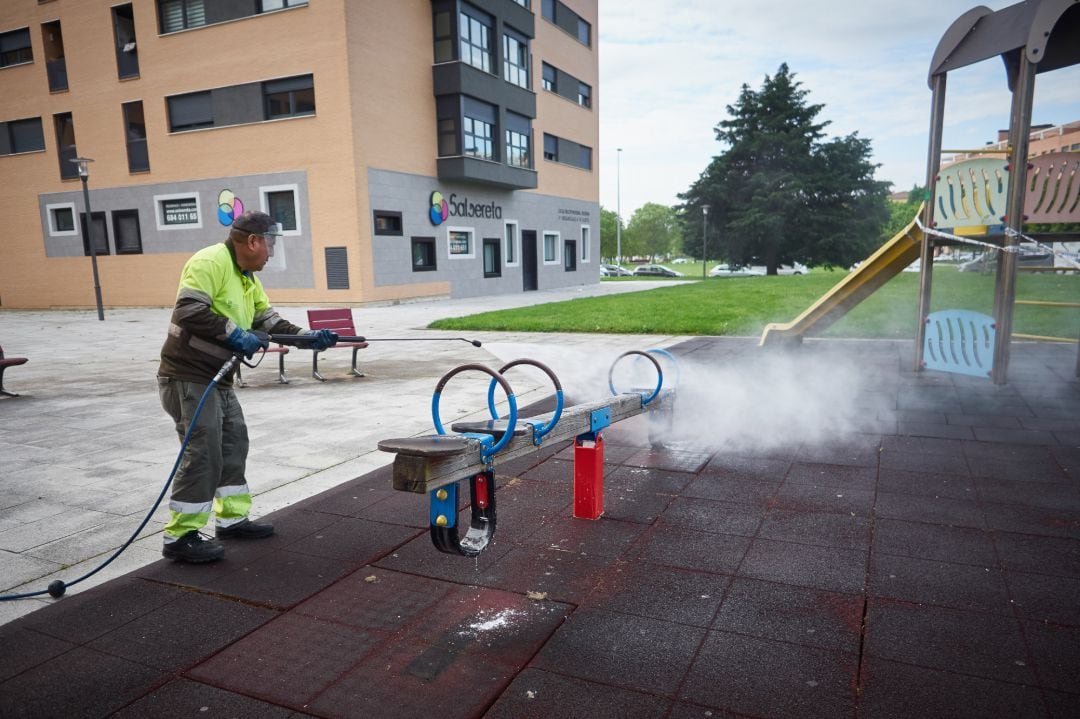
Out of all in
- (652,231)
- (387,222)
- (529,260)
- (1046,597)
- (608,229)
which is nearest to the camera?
(1046,597)

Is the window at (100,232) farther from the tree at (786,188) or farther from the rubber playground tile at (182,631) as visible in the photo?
the tree at (786,188)

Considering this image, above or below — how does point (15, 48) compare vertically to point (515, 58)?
above

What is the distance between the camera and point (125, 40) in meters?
24.8

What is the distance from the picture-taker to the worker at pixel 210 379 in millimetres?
3793

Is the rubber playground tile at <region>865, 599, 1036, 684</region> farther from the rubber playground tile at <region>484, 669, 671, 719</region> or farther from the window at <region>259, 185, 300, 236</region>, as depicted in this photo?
the window at <region>259, 185, 300, 236</region>

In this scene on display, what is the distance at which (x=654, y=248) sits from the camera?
4178 inches

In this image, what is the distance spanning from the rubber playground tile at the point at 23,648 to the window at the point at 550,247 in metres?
30.6

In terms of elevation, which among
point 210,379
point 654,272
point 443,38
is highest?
point 443,38

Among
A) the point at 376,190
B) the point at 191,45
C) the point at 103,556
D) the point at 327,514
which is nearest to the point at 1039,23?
the point at 327,514

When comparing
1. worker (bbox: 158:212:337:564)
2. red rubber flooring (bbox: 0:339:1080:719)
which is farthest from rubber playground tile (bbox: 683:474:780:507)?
worker (bbox: 158:212:337:564)

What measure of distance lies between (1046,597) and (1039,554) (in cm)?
54

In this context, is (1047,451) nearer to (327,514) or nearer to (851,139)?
(327,514)

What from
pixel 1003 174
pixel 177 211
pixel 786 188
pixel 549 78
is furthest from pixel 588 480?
pixel 786 188

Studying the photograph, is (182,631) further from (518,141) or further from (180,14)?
(518,141)
